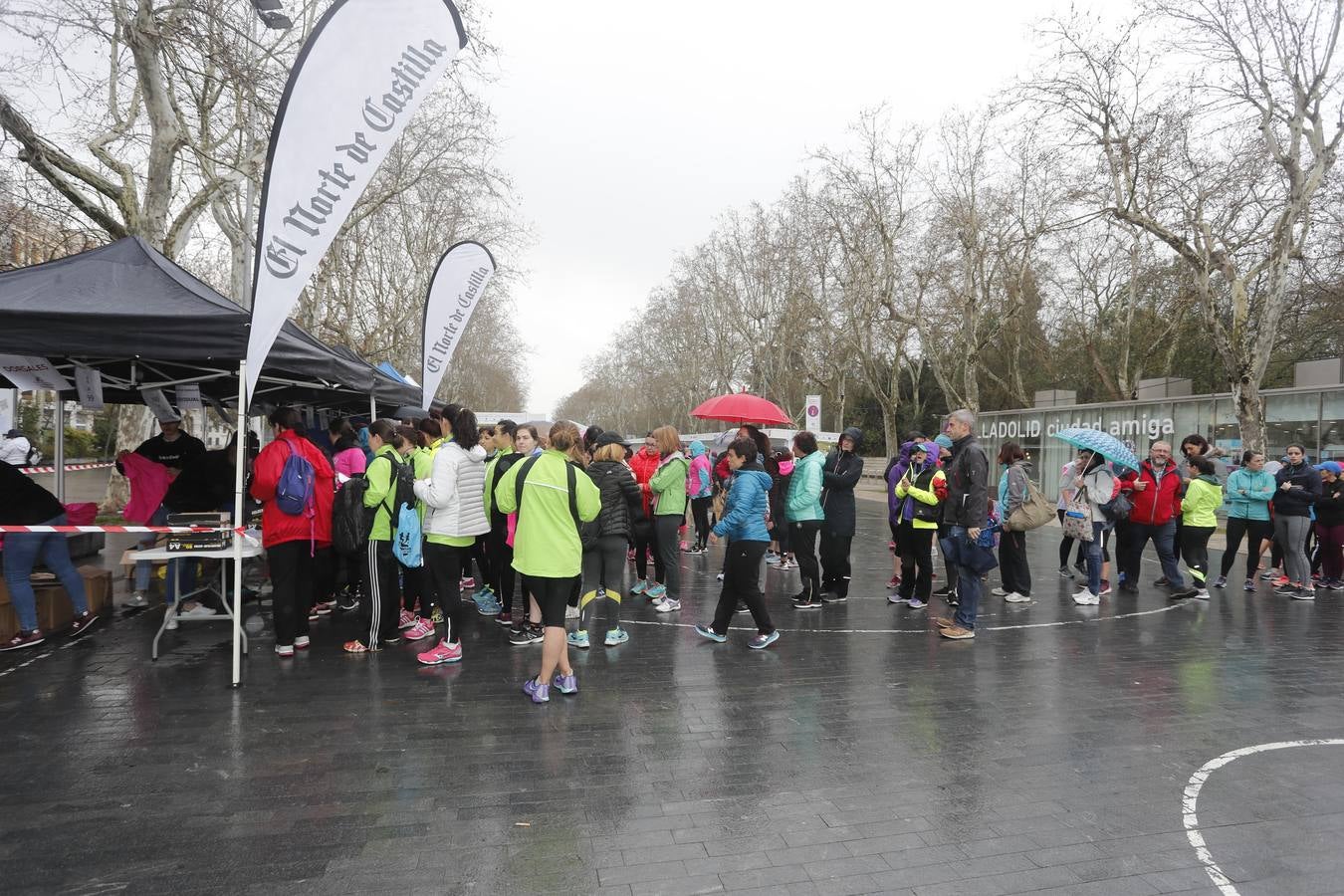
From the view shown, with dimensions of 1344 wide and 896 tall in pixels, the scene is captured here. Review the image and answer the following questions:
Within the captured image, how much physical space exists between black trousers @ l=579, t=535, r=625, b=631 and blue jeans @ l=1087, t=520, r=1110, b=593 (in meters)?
5.45

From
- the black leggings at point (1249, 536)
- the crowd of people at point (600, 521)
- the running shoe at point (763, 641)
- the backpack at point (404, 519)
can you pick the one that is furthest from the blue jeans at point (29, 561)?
the black leggings at point (1249, 536)

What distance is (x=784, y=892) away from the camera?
290 cm

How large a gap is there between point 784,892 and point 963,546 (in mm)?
4450

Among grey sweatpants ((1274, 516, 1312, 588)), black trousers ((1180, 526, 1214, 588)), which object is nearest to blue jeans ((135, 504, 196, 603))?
black trousers ((1180, 526, 1214, 588))

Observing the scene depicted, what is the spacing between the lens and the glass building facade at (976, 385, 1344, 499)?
50.7 feet

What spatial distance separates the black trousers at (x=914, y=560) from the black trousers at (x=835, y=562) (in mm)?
578

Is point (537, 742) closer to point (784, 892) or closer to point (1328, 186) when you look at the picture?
point (784, 892)

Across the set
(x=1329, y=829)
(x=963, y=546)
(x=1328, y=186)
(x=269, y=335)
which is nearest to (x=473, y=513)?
(x=269, y=335)

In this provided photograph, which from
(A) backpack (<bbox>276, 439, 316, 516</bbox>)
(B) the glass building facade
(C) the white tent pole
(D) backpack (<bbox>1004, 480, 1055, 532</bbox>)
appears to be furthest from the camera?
(B) the glass building facade

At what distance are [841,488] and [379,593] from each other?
460 cm

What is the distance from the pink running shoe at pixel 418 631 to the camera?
21.0ft

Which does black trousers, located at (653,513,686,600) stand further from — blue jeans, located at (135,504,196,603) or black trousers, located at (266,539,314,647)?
blue jeans, located at (135,504,196,603)

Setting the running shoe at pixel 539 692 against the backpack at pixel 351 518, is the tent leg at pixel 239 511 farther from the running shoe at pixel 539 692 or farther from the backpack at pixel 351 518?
the running shoe at pixel 539 692

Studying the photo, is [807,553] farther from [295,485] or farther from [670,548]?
[295,485]
